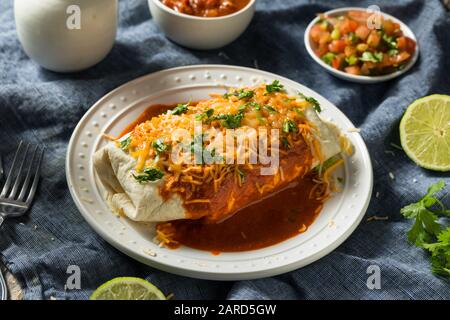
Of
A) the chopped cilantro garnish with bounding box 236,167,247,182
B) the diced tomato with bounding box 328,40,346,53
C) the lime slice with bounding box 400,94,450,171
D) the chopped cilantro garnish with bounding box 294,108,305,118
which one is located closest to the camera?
the chopped cilantro garnish with bounding box 236,167,247,182

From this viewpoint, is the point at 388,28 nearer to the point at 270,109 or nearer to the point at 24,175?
the point at 270,109

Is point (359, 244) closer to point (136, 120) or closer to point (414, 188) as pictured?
point (414, 188)

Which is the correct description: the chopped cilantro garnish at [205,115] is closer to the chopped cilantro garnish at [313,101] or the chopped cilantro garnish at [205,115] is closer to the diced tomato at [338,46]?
the chopped cilantro garnish at [313,101]

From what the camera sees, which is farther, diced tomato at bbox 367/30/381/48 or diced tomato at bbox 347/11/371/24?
diced tomato at bbox 347/11/371/24

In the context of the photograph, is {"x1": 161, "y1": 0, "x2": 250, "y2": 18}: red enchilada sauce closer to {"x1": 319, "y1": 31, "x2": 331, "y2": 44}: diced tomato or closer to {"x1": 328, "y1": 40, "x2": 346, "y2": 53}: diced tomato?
{"x1": 319, "y1": 31, "x2": 331, "y2": 44}: diced tomato

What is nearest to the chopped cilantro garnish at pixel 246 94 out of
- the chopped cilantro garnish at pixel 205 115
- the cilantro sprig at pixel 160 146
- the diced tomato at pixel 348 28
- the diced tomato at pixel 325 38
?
the chopped cilantro garnish at pixel 205 115

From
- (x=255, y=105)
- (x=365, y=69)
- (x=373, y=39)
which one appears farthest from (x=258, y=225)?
(x=373, y=39)

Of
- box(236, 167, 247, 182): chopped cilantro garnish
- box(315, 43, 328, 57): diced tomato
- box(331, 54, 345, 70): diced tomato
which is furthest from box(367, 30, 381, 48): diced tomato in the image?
box(236, 167, 247, 182): chopped cilantro garnish

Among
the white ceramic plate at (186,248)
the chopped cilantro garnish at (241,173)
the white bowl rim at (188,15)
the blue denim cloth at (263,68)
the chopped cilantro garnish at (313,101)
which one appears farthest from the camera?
the white bowl rim at (188,15)
